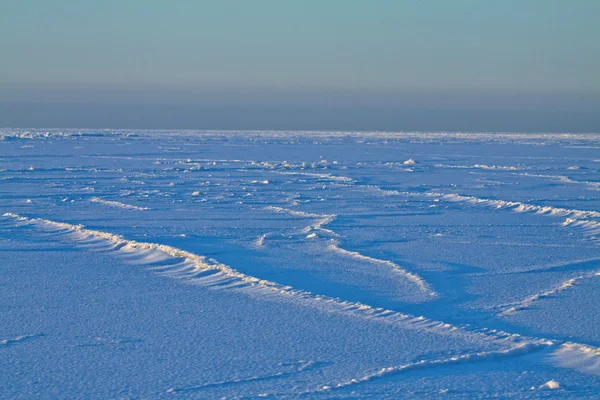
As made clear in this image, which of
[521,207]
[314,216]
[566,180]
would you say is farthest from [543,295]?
[566,180]

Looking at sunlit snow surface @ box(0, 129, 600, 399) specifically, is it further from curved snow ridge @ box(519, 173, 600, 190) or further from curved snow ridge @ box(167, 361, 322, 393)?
curved snow ridge @ box(519, 173, 600, 190)

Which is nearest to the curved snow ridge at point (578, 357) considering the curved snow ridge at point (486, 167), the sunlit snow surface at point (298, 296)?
the sunlit snow surface at point (298, 296)

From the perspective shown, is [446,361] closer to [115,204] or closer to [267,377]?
[267,377]

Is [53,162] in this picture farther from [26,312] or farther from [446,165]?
[26,312]

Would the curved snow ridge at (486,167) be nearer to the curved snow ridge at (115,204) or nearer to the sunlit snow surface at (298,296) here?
the sunlit snow surface at (298,296)

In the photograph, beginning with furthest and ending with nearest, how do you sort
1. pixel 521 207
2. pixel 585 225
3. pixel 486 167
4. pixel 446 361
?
pixel 486 167 → pixel 521 207 → pixel 585 225 → pixel 446 361

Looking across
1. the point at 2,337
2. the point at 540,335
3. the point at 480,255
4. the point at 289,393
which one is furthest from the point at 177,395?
the point at 480,255
